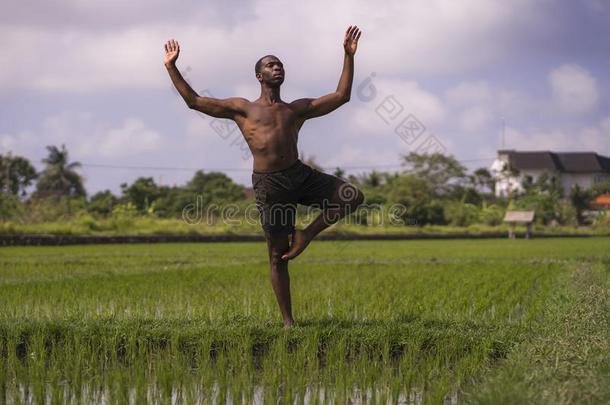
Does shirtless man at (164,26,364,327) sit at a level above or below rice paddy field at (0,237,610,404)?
above

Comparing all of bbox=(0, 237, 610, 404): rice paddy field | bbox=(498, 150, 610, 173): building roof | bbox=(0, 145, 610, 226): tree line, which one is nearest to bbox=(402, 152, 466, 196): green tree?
bbox=(0, 145, 610, 226): tree line

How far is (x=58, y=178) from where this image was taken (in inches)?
1753

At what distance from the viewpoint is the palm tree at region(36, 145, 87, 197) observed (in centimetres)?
4403

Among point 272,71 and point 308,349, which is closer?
point 308,349

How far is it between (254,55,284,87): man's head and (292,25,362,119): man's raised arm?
0.18m

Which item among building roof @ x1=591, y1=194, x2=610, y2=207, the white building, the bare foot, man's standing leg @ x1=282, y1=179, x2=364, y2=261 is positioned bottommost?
the bare foot

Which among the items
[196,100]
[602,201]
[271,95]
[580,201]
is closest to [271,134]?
[271,95]

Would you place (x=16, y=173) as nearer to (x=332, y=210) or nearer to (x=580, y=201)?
(x=580, y=201)

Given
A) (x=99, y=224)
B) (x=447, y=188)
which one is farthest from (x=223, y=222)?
(x=447, y=188)

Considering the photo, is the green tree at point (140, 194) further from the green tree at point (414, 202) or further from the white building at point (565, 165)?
the white building at point (565, 165)

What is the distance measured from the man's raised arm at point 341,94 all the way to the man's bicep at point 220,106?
0.32 meters

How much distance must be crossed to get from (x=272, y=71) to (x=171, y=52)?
1.98 ft

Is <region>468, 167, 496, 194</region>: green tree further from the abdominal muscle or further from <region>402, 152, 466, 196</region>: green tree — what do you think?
the abdominal muscle

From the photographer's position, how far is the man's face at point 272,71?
492cm
